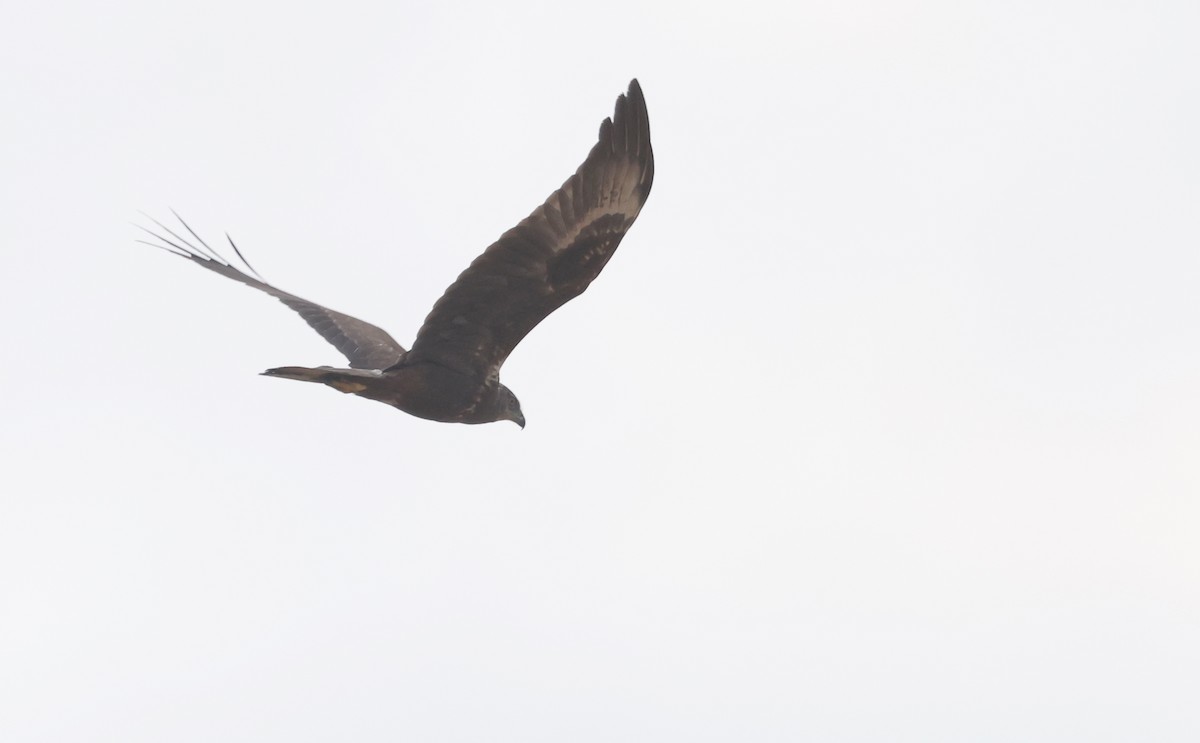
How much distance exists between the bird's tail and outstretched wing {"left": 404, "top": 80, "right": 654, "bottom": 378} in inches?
19.7

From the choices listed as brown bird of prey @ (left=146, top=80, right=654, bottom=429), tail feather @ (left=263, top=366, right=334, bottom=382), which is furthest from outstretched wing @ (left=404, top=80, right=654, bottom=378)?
tail feather @ (left=263, top=366, right=334, bottom=382)

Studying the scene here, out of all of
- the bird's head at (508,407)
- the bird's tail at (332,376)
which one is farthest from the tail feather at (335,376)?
the bird's head at (508,407)

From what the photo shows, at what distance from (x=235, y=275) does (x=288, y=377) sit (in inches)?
153

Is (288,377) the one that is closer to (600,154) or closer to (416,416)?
(416,416)

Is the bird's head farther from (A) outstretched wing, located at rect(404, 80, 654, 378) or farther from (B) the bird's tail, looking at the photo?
(B) the bird's tail

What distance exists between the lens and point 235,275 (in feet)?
49.1

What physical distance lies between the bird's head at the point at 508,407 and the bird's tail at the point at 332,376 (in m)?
1.12

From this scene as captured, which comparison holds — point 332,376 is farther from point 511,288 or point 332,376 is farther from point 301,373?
point 511,288

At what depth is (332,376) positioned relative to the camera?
38.0ft

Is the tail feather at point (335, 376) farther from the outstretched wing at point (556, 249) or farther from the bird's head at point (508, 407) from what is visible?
the bird's head at point (508, 407)

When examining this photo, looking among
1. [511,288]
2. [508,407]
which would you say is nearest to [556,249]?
[511,288]

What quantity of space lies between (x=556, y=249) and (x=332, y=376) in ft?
5.57

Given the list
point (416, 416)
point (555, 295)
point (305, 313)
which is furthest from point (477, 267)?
point (305, 313)

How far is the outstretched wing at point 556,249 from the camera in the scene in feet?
37.9
